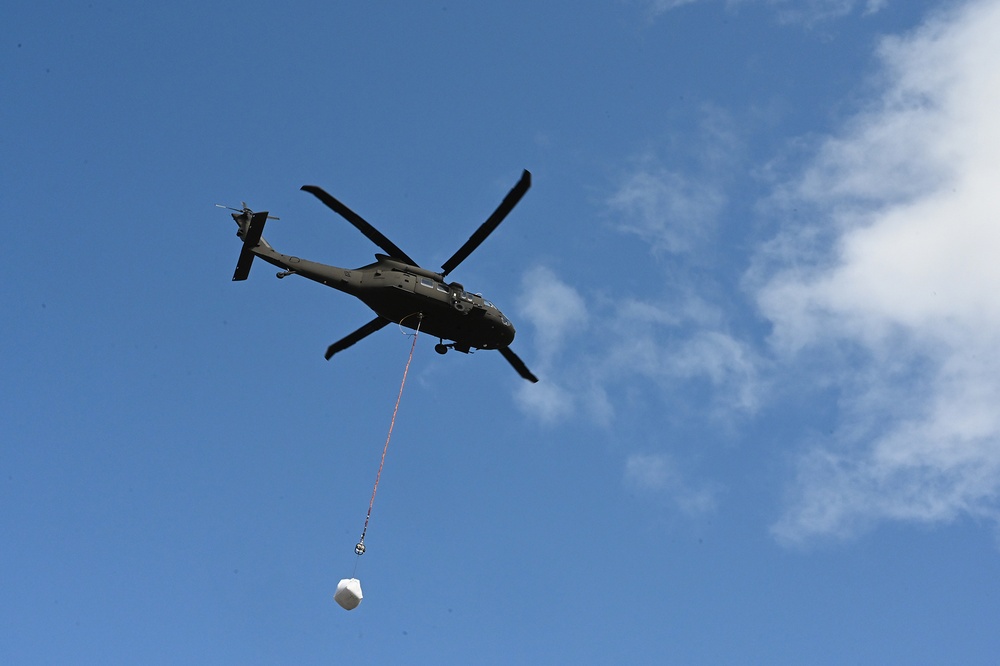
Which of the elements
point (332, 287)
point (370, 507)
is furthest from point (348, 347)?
point (370, 507)

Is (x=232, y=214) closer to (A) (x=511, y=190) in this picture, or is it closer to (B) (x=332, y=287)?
(B) (x=332, y=287)

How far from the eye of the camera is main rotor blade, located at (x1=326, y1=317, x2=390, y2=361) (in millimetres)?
28062

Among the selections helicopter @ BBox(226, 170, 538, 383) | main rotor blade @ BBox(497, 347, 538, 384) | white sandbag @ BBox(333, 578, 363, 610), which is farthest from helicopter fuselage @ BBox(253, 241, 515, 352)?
white sandbag @ BBox(333, 578, 363, 610)

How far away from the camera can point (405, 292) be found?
26.0 meters

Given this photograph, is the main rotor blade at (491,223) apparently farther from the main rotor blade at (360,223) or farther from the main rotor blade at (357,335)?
the main rotor blade at (357,335)

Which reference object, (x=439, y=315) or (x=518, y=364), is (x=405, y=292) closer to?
(x=439, y=315)

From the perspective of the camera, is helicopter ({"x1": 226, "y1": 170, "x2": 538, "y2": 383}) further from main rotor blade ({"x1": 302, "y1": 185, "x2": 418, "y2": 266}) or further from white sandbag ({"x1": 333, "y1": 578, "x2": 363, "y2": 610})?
white sandbag ({"x1": 333, "y1": 578, "x2": 363, "y2": 610})

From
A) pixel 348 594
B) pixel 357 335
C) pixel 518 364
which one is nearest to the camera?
pixel 348 594

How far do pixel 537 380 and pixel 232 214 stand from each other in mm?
10804

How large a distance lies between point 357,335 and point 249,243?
4465 millimetres

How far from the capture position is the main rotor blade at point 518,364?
29.8 meters

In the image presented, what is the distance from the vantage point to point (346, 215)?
25.2 meters

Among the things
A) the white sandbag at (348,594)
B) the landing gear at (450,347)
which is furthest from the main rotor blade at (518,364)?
the white sandbag at (348,594)

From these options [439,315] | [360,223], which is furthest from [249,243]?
[439,315]
